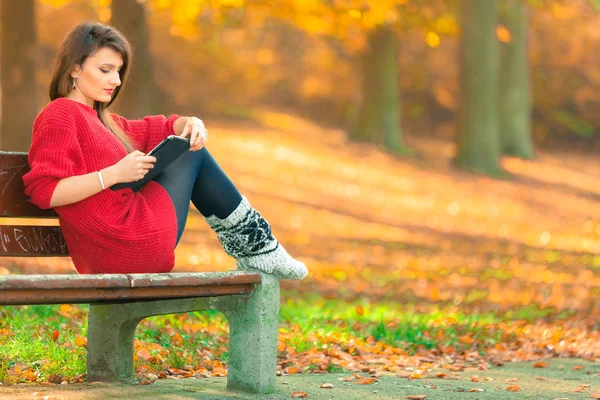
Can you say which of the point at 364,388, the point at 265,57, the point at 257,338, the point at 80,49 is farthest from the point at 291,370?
the point at 265,57

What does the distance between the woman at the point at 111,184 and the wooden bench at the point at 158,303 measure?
0.16 metres

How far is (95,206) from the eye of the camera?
3.87m

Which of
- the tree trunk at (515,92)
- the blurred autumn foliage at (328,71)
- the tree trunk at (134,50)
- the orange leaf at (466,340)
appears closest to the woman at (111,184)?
the orange leaf at (466,340)

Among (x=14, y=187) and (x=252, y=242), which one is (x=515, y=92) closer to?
(x=252, y=242)

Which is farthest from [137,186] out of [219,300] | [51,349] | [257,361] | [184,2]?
[184,2]

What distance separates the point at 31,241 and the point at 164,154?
718 mm

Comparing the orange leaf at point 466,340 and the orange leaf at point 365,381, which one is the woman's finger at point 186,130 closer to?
the orange leaf at point 365,381

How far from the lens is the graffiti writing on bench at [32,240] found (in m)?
4.10

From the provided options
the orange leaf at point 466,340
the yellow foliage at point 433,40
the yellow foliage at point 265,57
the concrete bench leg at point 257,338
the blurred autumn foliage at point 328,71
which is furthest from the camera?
the yellow foliage at point 265,57

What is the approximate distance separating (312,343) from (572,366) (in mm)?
1457

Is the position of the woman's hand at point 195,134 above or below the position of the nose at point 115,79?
Result: below

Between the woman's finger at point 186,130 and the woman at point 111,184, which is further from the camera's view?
the woman's finger at point 186,130

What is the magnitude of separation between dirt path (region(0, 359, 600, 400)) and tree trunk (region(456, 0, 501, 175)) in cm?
1589

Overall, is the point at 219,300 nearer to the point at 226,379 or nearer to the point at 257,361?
the point at 257,361
